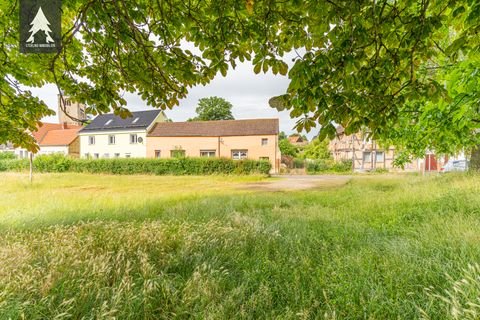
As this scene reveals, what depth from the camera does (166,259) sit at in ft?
10.8

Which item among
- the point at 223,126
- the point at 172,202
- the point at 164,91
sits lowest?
the point at 172,202

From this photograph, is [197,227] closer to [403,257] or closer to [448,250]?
[403,257]

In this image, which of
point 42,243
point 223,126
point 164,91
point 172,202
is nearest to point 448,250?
point 164,91

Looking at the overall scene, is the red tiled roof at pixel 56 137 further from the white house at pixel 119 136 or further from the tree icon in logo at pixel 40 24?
the tree icon in logo at pixel 40 24

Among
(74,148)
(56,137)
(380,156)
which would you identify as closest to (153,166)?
(74,148)

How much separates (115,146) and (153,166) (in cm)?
1119

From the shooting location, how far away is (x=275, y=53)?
9.64 feet

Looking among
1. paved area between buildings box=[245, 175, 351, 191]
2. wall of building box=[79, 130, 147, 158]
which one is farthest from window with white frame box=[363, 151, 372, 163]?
wall of building box=[79, 130, 147, 158]

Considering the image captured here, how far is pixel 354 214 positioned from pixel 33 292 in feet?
20.0

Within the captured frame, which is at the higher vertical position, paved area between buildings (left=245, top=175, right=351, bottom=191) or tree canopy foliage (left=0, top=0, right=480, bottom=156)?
tree canopy foliage (left=0, top=0, right=480, bottom=156)

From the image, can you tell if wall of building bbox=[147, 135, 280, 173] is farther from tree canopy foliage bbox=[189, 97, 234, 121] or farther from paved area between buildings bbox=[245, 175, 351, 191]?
tree canopy foliage bbox=[189, 97, 234, 121]

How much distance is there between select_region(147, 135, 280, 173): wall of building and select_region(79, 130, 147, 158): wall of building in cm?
137

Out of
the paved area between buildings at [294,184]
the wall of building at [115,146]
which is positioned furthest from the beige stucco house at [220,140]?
the paved area between buildings at [294,184]

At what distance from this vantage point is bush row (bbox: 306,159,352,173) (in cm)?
2834
